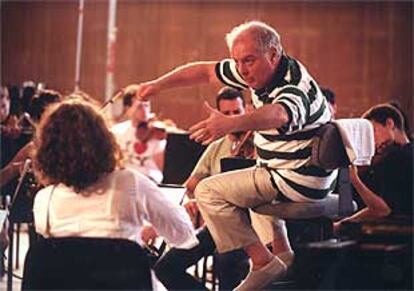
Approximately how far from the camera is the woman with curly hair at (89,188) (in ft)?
9.14

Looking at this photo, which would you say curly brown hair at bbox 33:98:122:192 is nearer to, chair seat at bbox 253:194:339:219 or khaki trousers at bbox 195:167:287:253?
khaki trousers at bbox 195:167:287:253


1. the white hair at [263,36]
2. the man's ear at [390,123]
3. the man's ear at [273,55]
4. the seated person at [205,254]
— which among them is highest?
the white hair at [263,36]

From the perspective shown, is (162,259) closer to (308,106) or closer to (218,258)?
(218,258)

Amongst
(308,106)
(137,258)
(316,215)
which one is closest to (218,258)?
(316,215)

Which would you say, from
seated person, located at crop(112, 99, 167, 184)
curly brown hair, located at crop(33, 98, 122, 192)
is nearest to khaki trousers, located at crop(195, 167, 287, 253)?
curly brown hair, located at crop(33, 98, 122, 192)

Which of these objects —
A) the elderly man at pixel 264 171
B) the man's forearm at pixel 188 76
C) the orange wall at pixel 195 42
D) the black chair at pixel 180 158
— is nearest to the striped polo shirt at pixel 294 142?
the elderly man at pixel 264 171

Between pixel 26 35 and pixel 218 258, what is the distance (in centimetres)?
512

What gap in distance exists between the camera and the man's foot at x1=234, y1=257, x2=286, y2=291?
11.1ft

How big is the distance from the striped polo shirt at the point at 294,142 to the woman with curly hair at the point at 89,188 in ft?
2.07

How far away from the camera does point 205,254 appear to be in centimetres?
438

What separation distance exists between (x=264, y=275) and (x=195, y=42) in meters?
5.47

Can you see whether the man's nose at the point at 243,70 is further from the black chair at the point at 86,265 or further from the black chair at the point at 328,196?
the black chair at the point at 86,265

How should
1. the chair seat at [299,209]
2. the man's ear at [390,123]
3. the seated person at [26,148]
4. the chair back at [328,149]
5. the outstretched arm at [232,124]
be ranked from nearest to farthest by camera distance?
the outstretched arm at [232,124], the chair back at [328,149], the chair seat at [299,209], the man's ear at [390,123], the seated person at [26,148]

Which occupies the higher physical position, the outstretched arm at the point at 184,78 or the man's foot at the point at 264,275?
the outstretched arm at the point at 184,78
